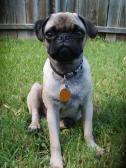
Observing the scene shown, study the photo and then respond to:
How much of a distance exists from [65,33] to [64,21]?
0.09 feet

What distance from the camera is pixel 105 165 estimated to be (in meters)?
0.56

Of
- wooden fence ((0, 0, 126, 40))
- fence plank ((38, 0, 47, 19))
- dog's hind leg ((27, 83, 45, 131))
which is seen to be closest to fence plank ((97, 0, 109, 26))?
wooden fence ((0, 0, 126, 40))

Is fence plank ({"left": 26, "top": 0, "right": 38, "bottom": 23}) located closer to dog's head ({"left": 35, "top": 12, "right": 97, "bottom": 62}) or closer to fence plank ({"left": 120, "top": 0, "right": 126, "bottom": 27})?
dog's head ({"left": 35, "top": 12, "right": 97, "bottom": 62})

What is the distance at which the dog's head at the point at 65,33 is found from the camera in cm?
64

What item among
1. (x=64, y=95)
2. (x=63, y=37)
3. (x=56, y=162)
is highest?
(x=63, y=37)

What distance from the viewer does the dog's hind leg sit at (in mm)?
797

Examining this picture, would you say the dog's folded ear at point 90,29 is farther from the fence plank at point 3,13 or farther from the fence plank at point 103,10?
the fence plank at point 3,13

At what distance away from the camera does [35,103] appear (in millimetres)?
810

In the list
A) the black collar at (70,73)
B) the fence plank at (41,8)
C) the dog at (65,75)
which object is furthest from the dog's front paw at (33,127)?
the fence plank at (41,8)

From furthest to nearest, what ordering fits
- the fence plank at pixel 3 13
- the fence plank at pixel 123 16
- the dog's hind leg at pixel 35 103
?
the dog's hind leg at pixel 35 103, the fence plank at pixel 3 13, the fence plank at pixel 123 16

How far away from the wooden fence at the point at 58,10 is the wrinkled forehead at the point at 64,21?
0.03 m

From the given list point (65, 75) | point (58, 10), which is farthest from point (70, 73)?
point (58, 10)

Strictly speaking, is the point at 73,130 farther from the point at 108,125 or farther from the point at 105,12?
the point at 105,12

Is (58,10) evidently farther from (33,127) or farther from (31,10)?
(33,127)
